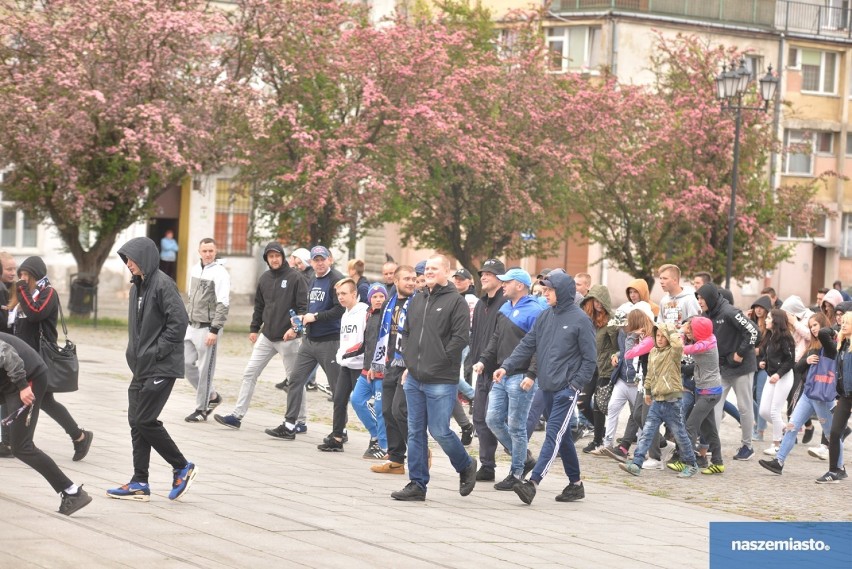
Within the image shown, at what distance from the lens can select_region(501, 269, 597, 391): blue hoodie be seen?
1170 cm

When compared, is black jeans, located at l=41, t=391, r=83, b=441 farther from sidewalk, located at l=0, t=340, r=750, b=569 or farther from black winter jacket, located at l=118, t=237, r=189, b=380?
black winter jacket, located at l=118, t=237, r=189, b=380

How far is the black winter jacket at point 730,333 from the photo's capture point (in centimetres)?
1539

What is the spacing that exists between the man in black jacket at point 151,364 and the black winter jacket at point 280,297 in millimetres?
4660

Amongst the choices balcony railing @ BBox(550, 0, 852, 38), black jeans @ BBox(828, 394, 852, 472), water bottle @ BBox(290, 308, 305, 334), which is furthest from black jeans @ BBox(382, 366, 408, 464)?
balcony railing @ BBox(550, 0, 852, 38)

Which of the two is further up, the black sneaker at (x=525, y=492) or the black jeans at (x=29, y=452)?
the black jeans at (x=29, y=452)

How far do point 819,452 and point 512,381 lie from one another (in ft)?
18.1

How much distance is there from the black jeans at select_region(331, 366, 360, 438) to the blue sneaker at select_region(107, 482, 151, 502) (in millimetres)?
3847

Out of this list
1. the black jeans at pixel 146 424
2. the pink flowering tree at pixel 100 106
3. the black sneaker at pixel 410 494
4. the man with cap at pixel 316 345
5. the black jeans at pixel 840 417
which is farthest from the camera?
the pink flowering tree at pixel 100 106

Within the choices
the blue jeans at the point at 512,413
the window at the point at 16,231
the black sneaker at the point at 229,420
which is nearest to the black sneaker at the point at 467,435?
the black sneaker at the point at 229,420

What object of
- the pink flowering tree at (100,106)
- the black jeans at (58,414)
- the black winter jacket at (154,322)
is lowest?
the black jeans at (58,414)

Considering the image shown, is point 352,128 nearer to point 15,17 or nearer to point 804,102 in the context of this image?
point 15,17

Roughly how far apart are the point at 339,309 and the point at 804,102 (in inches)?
1596

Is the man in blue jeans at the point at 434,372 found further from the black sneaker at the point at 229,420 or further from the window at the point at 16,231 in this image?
the window at the point at 16,231

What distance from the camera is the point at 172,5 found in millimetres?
31016
